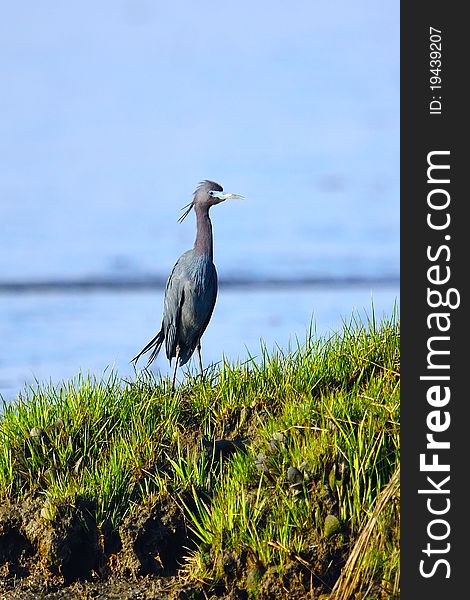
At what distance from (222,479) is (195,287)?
2.07 metres

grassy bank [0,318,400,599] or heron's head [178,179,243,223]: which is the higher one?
heron's head [178,179,243,223]

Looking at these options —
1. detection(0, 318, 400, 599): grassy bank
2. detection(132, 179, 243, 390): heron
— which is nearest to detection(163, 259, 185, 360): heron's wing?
detection(132, 179, 243, 390): heron

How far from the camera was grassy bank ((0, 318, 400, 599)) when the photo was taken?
14.4ft

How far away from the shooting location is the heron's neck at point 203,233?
6770 mm

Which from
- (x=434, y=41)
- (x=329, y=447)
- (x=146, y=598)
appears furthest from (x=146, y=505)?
(x=434, y=41)

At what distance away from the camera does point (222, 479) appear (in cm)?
484

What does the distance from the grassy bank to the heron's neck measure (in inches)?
54.5

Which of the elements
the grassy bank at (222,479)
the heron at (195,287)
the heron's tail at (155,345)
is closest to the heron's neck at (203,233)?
the heron at (195,287)

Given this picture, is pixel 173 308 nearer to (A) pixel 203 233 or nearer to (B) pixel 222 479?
(A) pixel 203 233

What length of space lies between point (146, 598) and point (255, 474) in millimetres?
693

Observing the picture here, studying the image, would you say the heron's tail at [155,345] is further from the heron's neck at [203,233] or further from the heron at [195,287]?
the heron's neck at [203,233]

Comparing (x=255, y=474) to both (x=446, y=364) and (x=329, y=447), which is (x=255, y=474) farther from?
(x=446, y=364)

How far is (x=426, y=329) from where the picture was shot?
4.08 metres

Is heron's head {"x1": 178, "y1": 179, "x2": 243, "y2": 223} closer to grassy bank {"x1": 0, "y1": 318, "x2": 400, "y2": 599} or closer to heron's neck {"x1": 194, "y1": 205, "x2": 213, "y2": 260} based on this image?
heron's neck {"x1": 194, "y1": 205, "x2": 213, "y2": 260}
